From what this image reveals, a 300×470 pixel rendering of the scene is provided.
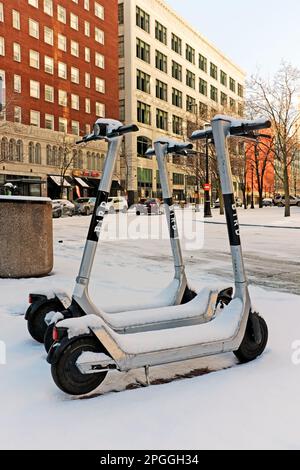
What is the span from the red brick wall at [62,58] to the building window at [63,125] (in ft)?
1.80

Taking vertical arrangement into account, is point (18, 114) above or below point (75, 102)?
below

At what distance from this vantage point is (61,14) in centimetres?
5056

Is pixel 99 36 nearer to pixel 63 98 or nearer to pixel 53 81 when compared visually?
pixel 63 98

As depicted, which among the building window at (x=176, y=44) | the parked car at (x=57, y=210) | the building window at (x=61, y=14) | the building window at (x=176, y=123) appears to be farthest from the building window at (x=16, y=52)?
the building window at (x=176, y=44)

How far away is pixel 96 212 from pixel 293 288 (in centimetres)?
485

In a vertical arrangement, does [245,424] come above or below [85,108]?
below

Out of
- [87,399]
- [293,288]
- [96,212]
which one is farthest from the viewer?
[293,288]

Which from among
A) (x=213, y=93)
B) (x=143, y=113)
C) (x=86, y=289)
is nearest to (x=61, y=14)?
(x=143, y=113)

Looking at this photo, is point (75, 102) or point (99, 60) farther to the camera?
point (99, 60)

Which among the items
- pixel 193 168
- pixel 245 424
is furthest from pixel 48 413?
pixel 193 168

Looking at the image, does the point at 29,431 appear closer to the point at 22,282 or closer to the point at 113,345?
the point at 113,345

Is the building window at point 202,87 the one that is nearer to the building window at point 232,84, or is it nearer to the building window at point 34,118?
the building window at point 232,84

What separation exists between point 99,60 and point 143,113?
11.6m
